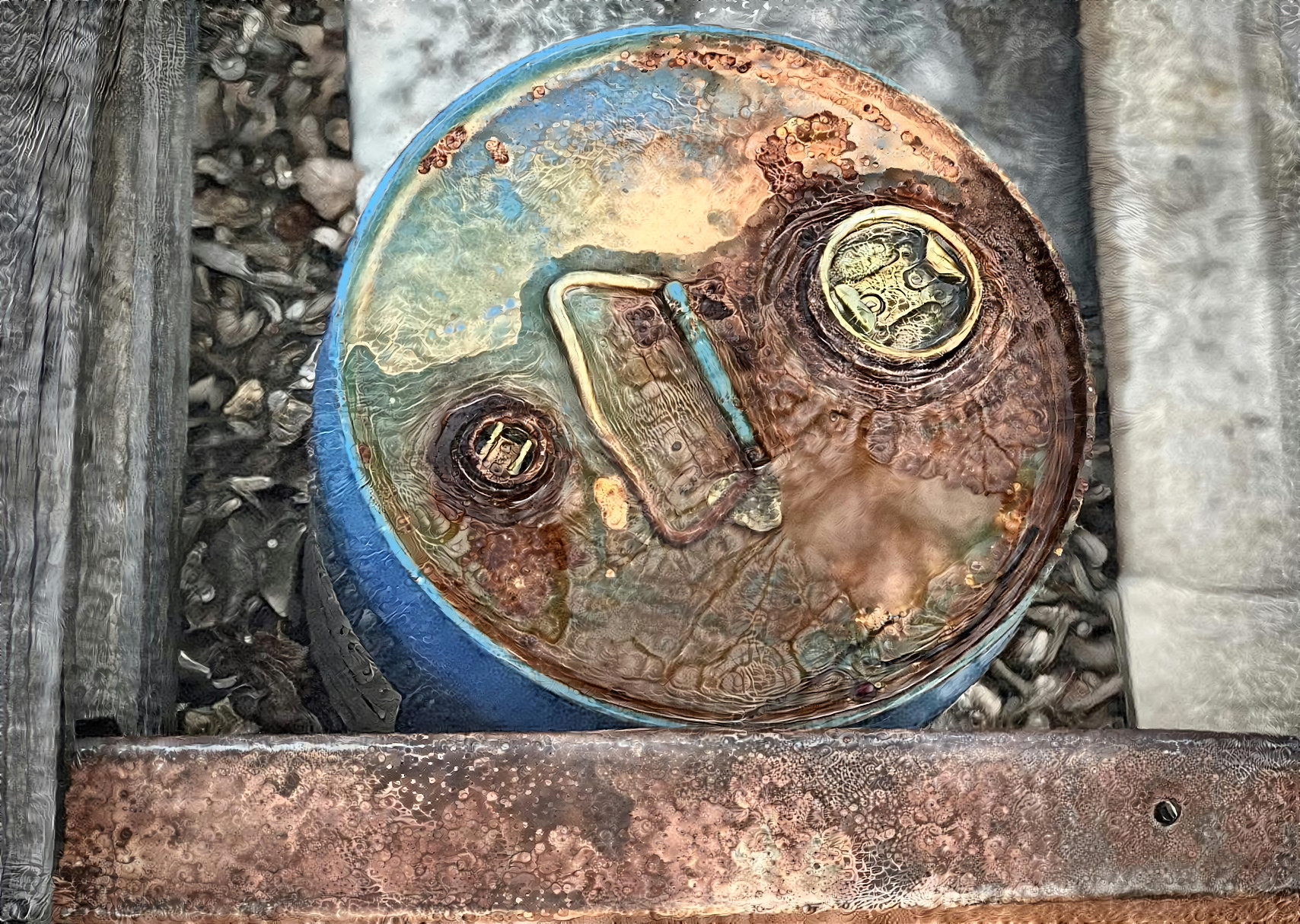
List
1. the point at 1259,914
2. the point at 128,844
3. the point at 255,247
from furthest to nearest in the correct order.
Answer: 1. the point at 255,247
2. the point at 1259,914
3. the point at 128,844

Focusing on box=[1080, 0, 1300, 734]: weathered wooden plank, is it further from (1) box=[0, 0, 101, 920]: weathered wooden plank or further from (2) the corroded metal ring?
(1) box=[0, 0, 101, 920]: weathered wooden plank

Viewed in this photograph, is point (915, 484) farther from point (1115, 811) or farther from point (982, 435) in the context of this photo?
point (1115, 811)

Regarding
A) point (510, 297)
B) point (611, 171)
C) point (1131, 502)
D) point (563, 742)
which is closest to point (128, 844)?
point (563, 742)

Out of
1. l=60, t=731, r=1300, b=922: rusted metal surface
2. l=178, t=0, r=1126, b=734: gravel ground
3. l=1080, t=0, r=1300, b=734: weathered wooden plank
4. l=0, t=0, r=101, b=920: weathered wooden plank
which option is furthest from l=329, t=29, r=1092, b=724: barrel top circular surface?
l=1080, t=0, r=1300, b=734: weathered wooden plank

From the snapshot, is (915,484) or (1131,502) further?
(1131,502)

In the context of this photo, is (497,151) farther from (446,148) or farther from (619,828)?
(619,828)

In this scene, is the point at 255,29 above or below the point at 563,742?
above

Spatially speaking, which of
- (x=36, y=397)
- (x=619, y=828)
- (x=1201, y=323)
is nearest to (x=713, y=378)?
(x=619, y=828)
